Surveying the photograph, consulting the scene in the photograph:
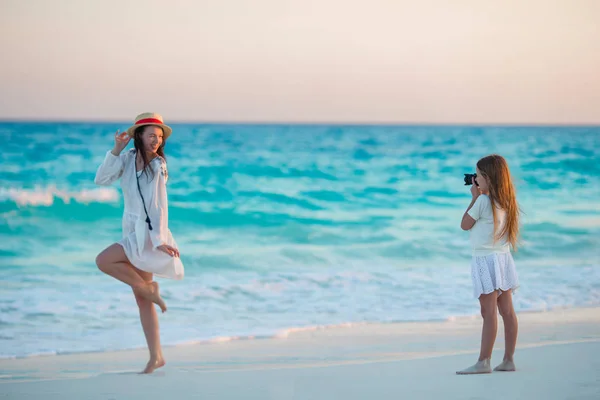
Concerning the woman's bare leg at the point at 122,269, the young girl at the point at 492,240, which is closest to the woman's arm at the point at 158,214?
the woman's bare leg at the point at 122,269

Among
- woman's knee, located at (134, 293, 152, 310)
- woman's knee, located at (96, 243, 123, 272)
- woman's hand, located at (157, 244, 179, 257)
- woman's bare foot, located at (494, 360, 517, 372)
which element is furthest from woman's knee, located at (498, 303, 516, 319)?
woman's knee, located at (96, 243, 123, 272)

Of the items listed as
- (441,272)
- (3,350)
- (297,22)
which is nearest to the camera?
(3,350)

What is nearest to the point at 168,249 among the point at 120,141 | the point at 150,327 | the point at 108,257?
the point at 108,257

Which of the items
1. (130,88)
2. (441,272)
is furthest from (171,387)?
(130,88)

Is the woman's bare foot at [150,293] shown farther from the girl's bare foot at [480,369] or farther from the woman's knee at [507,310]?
the woman's knee at [507,310]

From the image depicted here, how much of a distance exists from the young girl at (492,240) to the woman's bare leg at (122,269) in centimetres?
142

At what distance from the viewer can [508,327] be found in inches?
142

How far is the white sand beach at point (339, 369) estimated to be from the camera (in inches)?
129

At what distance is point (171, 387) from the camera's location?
3396 millimetres

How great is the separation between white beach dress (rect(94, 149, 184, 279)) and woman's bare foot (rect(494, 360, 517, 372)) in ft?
4.95

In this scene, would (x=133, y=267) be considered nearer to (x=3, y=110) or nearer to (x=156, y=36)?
(x=156, y=36)

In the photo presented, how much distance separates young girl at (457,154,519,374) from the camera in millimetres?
3508

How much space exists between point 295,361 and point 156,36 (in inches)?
419

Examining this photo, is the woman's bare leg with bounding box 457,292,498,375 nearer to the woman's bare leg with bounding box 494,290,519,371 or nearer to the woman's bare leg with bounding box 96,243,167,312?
the woman's bare leg with bounding box 494,290,519,371
